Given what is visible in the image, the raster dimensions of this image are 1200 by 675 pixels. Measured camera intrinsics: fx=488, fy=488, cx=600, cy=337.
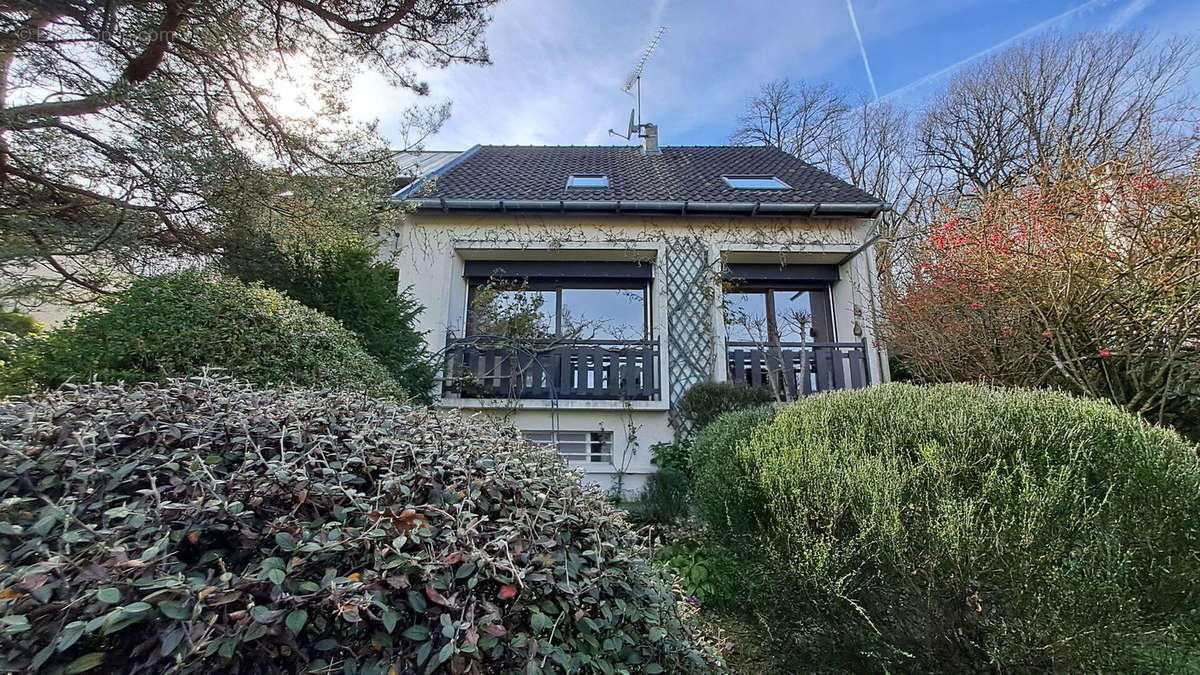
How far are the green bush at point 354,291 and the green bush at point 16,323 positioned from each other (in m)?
1.63

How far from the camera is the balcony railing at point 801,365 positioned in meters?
6.91

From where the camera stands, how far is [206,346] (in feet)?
10.0

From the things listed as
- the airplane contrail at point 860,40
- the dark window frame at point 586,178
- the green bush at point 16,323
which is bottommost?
the green bush at point 16,323

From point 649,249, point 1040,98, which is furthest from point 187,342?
point 1040,98

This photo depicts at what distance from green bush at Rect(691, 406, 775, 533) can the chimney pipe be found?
8249mm

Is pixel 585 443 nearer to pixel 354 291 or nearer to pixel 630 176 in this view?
pixel 354 291

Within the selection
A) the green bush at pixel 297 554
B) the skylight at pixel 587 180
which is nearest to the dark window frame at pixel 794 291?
the skylight at pixel 587 180

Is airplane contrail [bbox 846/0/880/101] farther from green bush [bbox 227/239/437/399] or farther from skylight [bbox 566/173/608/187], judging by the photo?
green bush [bbox 227/239/437/399]

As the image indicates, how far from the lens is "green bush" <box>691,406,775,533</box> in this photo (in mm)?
2756

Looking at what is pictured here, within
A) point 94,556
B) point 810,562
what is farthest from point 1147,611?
point 94,556

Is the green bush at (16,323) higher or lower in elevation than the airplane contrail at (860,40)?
lower

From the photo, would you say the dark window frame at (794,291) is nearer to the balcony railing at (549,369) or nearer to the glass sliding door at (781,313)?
the glass sliding door at (781,313)

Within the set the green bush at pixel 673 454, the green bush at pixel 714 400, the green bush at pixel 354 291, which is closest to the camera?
the green bush at pixel 354 291

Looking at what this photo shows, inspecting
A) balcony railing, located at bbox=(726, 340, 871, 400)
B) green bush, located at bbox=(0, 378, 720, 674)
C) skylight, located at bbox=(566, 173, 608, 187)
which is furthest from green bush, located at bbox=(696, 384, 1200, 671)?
skylight, located at bbox=(566, 173, 608, 187)
